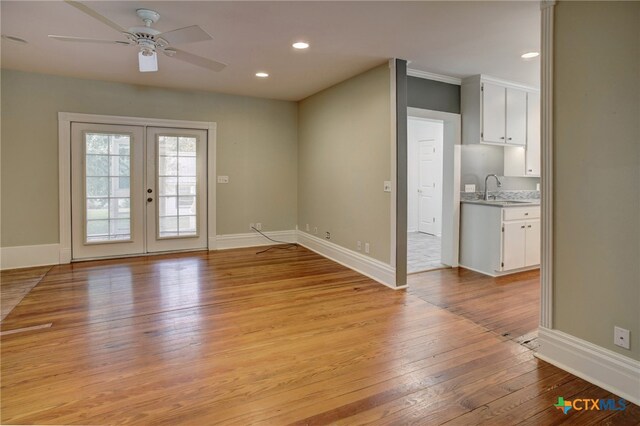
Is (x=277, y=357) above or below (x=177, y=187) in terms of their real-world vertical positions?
below

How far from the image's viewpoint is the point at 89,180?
207 inches

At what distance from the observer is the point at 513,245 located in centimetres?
467

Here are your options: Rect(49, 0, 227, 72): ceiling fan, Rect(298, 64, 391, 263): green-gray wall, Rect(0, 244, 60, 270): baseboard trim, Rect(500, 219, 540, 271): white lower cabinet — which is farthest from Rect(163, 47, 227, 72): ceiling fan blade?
Rect(500, 219, 540, 271): white lower cabinet

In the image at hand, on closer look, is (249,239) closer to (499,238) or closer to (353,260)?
(353,260)

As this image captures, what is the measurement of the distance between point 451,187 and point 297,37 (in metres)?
2.89

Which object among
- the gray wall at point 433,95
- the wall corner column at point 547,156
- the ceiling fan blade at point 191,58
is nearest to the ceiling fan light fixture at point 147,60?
the ceiling fan blade at point 191,58

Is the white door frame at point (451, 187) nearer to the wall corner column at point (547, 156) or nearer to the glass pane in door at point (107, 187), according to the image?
the wall corner column at point (547, 156)

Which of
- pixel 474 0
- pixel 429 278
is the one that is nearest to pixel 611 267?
pixel 474 0

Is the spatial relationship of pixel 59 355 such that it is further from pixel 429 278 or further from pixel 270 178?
pixel 270 178

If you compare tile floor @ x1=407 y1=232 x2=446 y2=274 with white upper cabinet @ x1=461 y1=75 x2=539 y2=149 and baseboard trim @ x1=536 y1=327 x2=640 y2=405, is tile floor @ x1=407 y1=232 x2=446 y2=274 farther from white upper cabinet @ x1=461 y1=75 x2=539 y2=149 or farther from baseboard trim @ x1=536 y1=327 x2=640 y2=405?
baseboard trim @ x1=536 y1=327 x2=640 y2=405

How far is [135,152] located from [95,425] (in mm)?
4464

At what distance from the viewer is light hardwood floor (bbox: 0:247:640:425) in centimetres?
198

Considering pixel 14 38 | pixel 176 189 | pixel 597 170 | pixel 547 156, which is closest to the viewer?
pixel 597 170

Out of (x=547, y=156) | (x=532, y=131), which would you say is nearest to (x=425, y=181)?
(x=532, y=131)
